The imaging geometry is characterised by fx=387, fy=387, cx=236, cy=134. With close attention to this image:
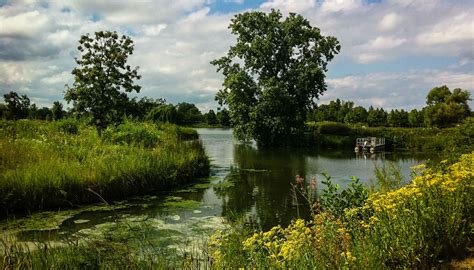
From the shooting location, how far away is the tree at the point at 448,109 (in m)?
53.7

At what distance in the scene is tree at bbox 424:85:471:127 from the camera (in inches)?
2115

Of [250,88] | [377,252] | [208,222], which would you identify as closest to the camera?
[377,252]

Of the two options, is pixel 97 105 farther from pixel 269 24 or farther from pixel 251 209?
pixel 269 24

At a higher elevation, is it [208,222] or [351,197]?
[351,197]

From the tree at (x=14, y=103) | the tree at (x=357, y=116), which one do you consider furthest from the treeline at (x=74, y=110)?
the tree at (x=357, y=116)

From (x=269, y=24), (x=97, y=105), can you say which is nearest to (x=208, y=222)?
(x=97, y=105)

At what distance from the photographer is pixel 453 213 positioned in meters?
4.64

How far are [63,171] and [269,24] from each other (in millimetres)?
30866

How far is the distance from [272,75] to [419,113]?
132 feet

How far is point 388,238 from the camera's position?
4.32m

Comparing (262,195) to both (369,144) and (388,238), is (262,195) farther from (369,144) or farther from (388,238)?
(369,144)

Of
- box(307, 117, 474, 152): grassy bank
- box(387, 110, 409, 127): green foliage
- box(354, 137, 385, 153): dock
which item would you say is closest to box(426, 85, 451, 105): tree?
box(387, 110, 409, 127): green foliage

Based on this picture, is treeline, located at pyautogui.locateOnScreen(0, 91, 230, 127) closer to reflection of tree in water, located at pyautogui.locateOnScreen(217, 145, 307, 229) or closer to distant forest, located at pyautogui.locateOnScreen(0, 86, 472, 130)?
distant forest, located at pyautogui.locateOnScreen(0, 86, 472, 130)

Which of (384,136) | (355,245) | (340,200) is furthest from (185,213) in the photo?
(384,136)
